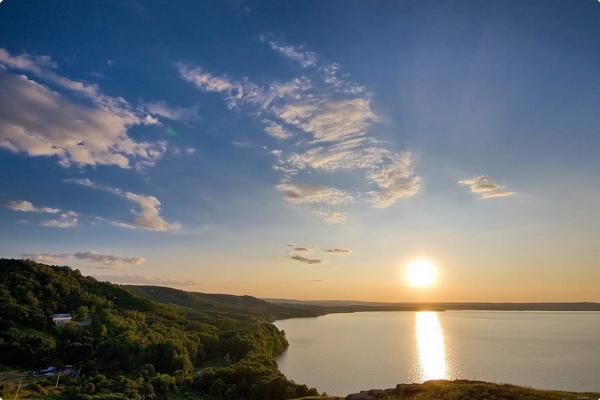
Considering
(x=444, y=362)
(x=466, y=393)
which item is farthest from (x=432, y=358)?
(x=466, y=393)

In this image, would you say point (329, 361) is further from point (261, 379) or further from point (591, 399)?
point (591, 399)

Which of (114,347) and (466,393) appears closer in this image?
(466,393)

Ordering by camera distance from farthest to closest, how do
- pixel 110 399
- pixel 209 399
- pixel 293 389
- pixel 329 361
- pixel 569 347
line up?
pixel 569 347
pixel 329 361
pixel 209 399
pixel 293 389
pixel 110 399

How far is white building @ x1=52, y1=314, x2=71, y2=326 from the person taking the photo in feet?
293

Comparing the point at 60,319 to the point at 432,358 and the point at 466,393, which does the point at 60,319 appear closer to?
the point at 466,393

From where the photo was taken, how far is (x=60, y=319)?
91.1 metres

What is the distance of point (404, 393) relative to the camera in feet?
122

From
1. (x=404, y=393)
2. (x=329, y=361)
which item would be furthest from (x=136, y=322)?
(x=404, y=393)

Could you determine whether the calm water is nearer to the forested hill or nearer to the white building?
the forested hill

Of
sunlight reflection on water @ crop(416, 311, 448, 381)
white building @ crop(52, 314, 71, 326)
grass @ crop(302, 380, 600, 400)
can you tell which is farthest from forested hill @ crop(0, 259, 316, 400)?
sunlight reflection on water @ crop(416, 311, 448, 381)

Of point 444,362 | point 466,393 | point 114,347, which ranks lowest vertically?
point 444,362

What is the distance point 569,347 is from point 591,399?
109 meters

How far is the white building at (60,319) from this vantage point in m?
89.4

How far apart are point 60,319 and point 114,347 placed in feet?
76.2
